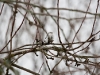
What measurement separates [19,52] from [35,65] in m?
3.87

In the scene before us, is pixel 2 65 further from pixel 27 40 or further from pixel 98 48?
pixel 27 40

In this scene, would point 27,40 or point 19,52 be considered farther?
point 27,40

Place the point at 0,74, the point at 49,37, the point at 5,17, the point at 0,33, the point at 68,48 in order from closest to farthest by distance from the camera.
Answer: the point at 0,74, the point at 49,37, the point at 68,48, the point at 0,33, the point at 5,17

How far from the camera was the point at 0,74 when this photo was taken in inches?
46.0

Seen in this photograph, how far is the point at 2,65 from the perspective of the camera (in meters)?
1.21

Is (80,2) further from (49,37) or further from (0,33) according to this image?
(49,37)

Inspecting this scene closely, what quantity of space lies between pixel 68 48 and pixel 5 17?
3968 millimetres

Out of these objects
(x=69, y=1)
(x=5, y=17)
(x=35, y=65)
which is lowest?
(x=35, y=65)

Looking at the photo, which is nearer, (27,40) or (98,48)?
(98,48)

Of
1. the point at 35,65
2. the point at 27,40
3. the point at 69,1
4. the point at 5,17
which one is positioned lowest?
the point at 35,65

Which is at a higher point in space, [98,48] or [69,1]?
[69,1]

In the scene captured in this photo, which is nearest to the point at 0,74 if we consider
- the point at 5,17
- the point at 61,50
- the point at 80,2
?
the point at 61,50

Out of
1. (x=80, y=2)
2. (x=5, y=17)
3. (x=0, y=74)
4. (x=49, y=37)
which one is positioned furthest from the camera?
(x=80, y=2)

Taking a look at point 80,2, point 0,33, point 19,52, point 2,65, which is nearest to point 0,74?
point 2,65
